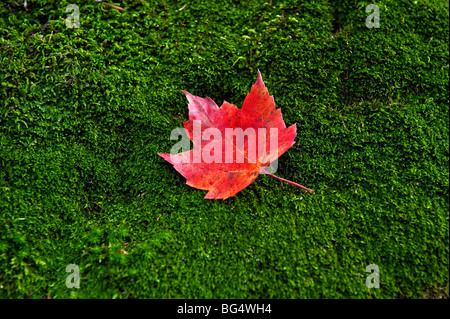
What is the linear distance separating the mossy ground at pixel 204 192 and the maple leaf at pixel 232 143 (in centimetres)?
11

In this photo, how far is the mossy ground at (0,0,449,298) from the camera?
146 centimetres

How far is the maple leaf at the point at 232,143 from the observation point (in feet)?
5.26

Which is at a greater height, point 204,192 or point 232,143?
point 232,143

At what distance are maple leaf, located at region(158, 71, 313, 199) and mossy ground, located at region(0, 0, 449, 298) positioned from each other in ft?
0.37

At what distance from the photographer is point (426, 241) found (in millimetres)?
1542

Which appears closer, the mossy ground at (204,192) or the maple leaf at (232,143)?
the mossy ground at (204,192)

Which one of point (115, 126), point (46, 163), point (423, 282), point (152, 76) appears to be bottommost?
point (423, 282)

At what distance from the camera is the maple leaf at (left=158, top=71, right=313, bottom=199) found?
5.26 feet

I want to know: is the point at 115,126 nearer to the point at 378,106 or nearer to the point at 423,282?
the point at 378,106

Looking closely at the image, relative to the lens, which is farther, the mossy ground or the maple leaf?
the maple leaf

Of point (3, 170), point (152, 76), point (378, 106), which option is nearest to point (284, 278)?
point (378, 106)

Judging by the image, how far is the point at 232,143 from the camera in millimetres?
1639

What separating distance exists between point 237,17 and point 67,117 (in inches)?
50.0

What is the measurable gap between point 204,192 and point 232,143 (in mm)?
317
